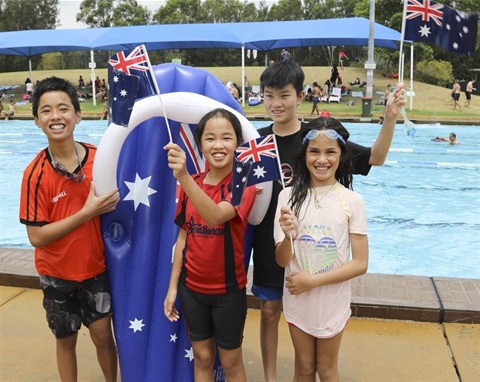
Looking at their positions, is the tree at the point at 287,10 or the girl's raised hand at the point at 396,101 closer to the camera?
the girl's raised hand at the point at 396,101

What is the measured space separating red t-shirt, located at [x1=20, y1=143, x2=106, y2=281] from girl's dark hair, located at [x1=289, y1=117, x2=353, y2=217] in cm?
92

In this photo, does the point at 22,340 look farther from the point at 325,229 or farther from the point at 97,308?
the point at 325,229

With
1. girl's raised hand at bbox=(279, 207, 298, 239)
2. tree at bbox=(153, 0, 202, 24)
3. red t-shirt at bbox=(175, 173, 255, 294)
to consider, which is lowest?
red t-shirt at bbox=(175, 173, 255, 294)

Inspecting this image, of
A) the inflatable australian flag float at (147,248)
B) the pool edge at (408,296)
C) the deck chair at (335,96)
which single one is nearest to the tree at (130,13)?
the deck chair at (335,96)

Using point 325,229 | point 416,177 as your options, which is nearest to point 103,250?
point 325,229

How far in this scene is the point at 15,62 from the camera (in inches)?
1773

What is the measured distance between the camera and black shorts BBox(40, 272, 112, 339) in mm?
2234

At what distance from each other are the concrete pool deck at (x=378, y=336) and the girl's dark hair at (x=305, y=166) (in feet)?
3.82

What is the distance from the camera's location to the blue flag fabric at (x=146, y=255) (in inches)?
94.5

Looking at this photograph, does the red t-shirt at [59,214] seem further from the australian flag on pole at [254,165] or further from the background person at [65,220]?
the australian flag on pole at [254,165]

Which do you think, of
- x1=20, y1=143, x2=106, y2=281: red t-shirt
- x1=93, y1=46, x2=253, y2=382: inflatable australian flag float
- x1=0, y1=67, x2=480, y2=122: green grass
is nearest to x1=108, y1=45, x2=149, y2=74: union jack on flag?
x1=93, y1=46, x2=253, y2=382: inflatable australian flag float

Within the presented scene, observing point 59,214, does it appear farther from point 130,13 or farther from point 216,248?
point 130,13

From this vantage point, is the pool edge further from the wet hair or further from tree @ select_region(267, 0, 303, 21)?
tree @ select_region(267, 0, 303, 21)

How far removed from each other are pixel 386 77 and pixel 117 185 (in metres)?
31.0
